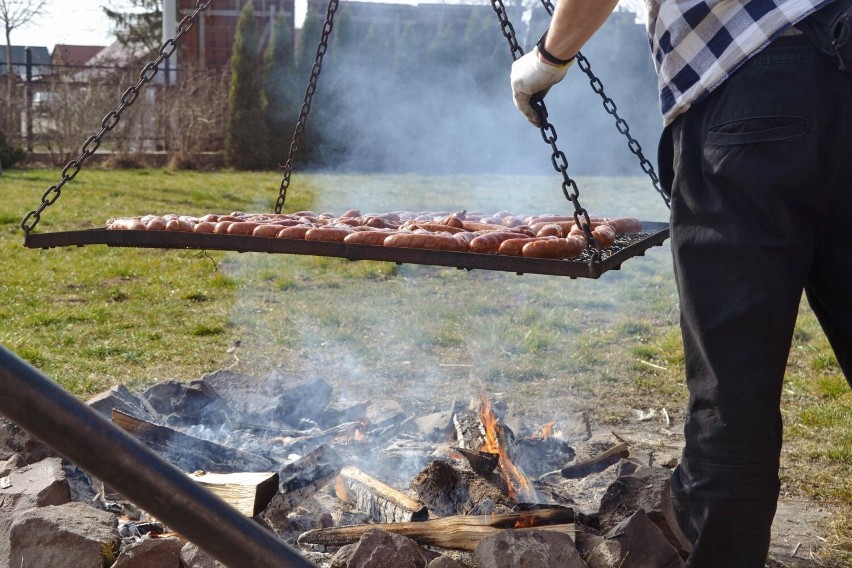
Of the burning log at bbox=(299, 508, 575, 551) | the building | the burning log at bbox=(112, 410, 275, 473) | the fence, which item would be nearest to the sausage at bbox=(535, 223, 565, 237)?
the burning log at bbox=(299, 508, 575, 551)

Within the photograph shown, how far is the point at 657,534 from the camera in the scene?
2.58 metres

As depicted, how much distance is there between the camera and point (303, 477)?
2893 mm

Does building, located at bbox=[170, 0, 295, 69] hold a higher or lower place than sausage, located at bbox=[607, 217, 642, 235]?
higher

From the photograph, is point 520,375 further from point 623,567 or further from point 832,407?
point 623,567

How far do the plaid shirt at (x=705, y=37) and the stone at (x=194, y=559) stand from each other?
1.69 metres

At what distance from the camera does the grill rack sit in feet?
7.65

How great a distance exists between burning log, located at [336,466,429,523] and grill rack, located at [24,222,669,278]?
0.82 meters

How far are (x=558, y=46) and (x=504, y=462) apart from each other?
5.35ft

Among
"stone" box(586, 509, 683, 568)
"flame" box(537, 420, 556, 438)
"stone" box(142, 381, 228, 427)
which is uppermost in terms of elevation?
"stone" box(142, 381, 228, 427)

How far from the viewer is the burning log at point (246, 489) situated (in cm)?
258

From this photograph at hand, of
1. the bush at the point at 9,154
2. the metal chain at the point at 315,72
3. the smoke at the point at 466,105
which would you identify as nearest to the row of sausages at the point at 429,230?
the metal chain at the point at 315,72

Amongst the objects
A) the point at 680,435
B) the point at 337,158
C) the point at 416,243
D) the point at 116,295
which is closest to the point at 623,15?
the point at 337,158

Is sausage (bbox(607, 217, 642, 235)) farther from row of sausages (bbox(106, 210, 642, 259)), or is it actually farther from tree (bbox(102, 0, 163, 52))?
tree (bbox(102, 0, 163, 52))

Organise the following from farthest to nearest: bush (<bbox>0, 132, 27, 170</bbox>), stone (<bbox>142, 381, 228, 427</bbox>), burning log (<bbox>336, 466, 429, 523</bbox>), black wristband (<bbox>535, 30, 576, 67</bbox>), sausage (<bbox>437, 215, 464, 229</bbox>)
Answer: bush (<bbox>0, 132, 27, 170</bbox>) < stone (<bbox>142, 381, 228, 427</bbox>) < sausage (<bbox>437, 215, 464, 229</bbox>) < burning log (<bbox>336, 466, 429, 523</bbox>) < black wristband (<bbox>535, 30, 576, 67</bbox>)
